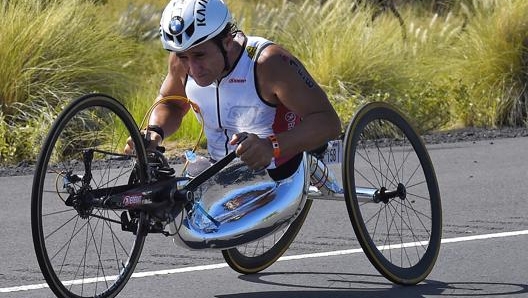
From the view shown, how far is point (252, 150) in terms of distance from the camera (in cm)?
576

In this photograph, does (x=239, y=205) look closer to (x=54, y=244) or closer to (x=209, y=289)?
(x=209, y=289)

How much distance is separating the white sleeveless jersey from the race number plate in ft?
1.06

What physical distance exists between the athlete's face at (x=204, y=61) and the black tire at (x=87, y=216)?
338 mm

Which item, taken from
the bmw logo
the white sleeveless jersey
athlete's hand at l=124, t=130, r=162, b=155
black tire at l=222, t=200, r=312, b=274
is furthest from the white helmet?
black tire at l=222, t=200, r=312, b=274

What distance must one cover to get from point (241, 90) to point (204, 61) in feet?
0.86

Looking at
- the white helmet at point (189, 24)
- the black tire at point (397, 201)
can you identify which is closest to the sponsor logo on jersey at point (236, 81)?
the white helmet at point (189, 24)

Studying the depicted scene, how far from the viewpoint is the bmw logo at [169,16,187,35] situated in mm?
5766

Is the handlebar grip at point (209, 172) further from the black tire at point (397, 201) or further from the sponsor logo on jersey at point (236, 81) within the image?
the black tire at point (397, 201)

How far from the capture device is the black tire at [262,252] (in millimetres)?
6840

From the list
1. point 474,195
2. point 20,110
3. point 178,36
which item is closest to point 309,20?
point 20,110

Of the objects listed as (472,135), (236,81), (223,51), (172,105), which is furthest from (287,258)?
(472,135)

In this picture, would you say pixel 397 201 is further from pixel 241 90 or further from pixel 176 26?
pixel 176 26

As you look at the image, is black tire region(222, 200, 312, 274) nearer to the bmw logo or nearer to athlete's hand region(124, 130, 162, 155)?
athlete's hand region(124, 130, 162, 155)

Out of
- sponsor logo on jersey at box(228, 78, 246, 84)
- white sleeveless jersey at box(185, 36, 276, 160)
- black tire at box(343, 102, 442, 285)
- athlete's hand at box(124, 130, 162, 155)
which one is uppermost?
sponsor logo on jersey at box(228, 78, 246, 84)
